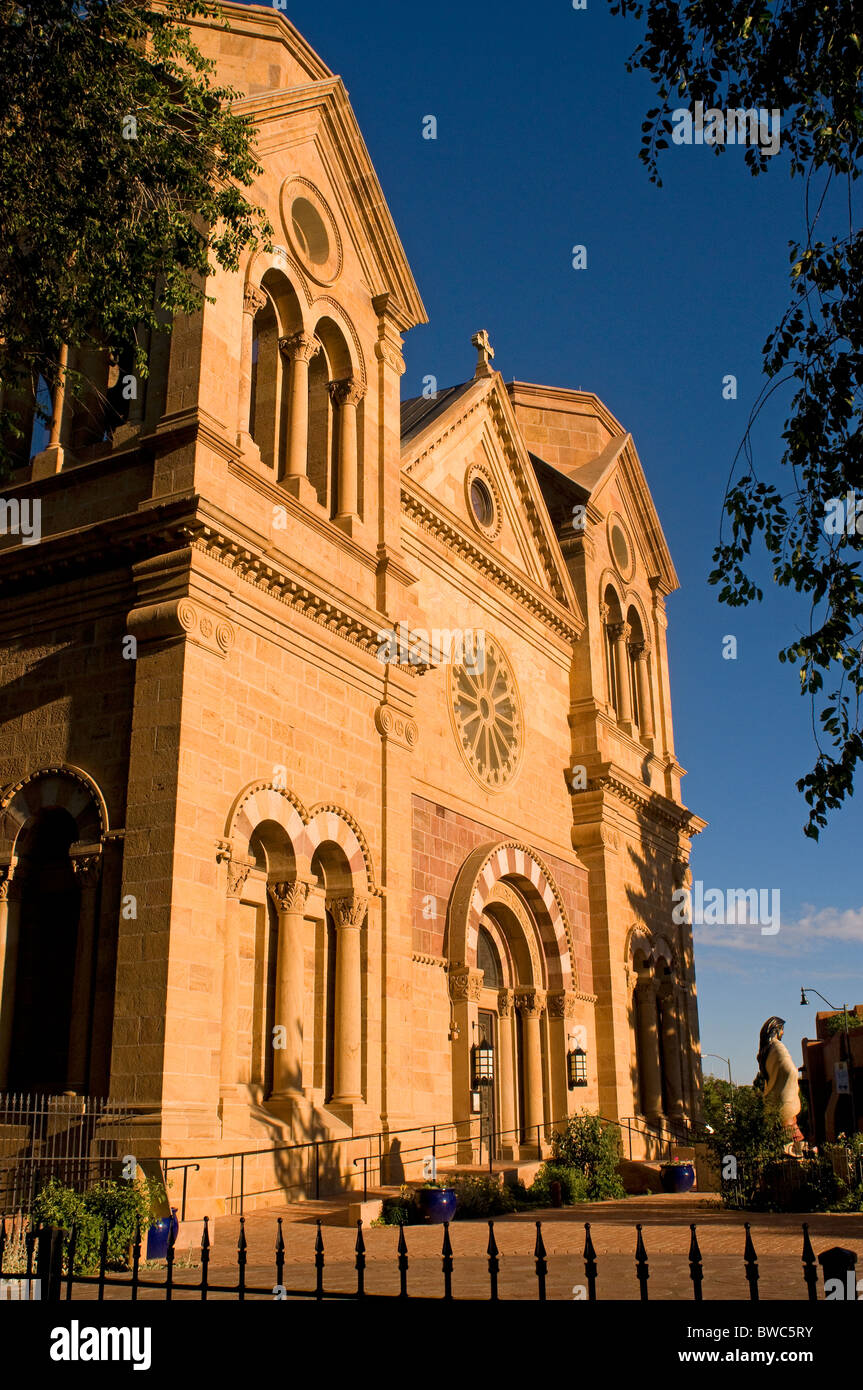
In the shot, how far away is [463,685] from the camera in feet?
84.6

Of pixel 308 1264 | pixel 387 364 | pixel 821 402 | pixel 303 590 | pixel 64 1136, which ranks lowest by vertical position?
pixel 308 1264

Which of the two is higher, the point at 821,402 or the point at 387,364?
the point at 387,364

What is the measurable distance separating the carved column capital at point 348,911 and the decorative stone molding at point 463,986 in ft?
10.9

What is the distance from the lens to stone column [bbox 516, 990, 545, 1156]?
2544 cm

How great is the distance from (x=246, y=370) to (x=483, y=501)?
10.5 metres

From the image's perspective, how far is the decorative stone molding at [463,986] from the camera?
2244 centimetres

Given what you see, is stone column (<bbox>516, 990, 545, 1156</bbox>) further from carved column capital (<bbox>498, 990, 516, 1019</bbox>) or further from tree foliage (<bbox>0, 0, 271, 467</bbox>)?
tree foliage (<bbox>0, 0, 271, 467</bbox>)

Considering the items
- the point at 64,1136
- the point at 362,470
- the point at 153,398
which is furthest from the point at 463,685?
the point at 64,1136

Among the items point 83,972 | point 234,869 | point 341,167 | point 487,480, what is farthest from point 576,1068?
point 341,167

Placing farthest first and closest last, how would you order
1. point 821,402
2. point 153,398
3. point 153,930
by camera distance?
point 153,398 < point 153,930 < point 821,402

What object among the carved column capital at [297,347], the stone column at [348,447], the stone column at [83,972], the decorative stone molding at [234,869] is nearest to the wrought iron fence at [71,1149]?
the stone column at [83,972]

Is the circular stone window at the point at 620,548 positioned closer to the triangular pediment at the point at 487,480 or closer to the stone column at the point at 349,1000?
the triangular pediment at the point at 487,480
